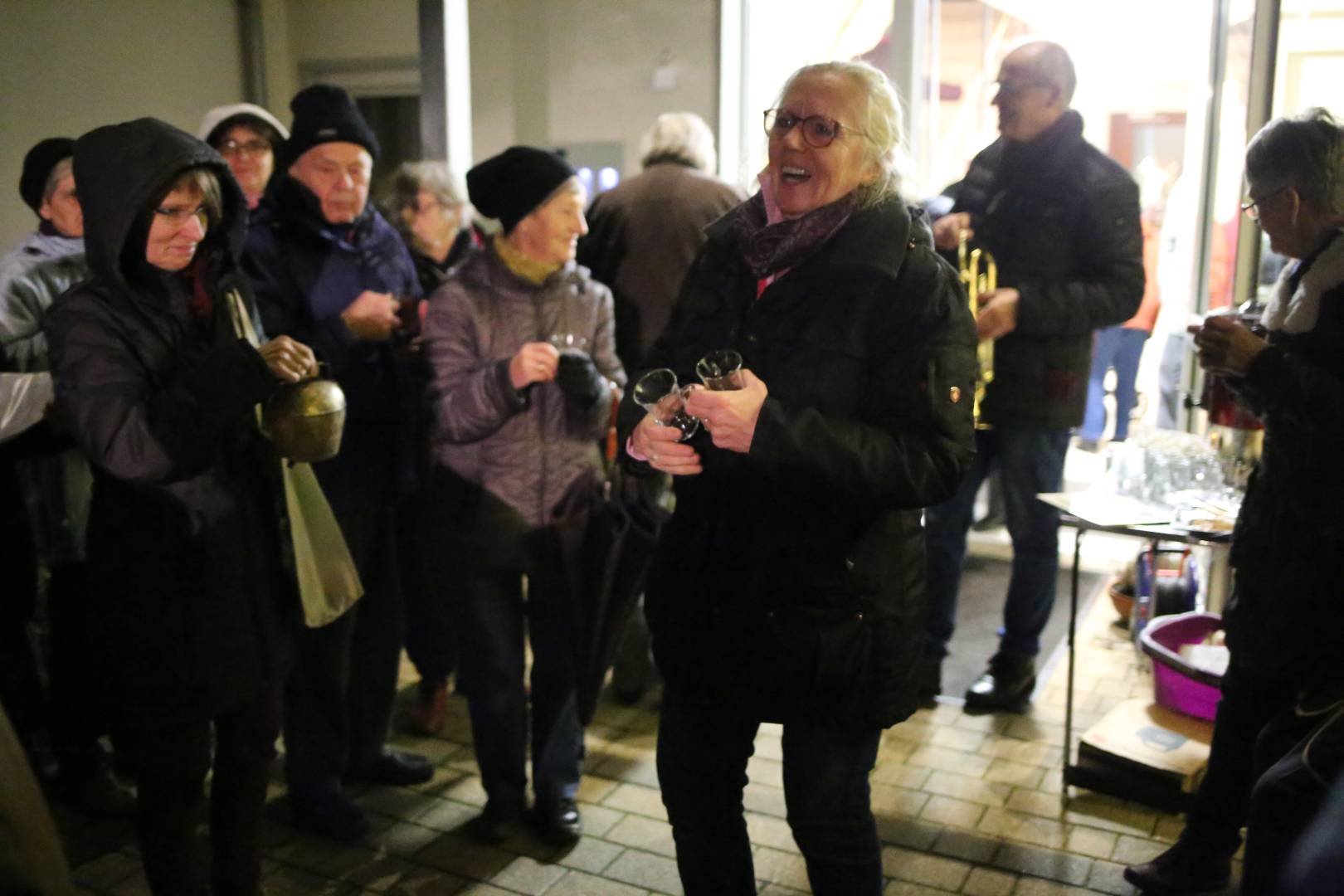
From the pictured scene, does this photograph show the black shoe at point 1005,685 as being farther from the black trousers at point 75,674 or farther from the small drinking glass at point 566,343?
the black trousers at point 75,674

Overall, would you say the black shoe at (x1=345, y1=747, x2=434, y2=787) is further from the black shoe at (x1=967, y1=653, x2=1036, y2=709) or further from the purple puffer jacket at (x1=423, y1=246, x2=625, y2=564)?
the black shoe at (x1=967, y1=653, x2=1036, y2=709)

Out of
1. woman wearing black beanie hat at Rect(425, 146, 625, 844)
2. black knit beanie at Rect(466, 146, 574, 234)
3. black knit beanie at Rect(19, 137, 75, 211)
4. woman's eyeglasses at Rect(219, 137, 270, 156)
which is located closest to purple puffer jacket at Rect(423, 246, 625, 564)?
woman wearing black beanie hat at Rect(425, 146, 625, 844)

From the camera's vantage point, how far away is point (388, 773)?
10.7 ft

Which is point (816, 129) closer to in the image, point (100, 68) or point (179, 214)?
point (179, 214)

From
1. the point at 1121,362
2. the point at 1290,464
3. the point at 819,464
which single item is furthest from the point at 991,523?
the point at 819,464

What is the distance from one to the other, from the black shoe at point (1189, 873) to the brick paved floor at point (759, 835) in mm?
99

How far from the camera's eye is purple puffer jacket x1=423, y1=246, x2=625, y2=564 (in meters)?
2.79

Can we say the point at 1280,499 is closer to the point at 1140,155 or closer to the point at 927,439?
the point at 927,439

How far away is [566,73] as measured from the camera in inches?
217

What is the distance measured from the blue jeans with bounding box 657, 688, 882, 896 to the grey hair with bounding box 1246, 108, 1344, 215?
1.30 metres

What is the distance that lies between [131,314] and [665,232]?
1931 millimetres

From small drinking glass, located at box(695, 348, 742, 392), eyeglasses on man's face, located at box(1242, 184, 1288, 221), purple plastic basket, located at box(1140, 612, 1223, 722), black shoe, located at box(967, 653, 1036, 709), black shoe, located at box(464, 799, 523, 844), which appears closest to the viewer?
small drinking glass, located at box(695, 348, 742, 392)

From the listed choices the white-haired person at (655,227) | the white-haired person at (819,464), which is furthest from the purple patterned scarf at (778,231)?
the white-haired person at (655,227)

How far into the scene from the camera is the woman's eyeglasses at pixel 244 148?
10.3ft
